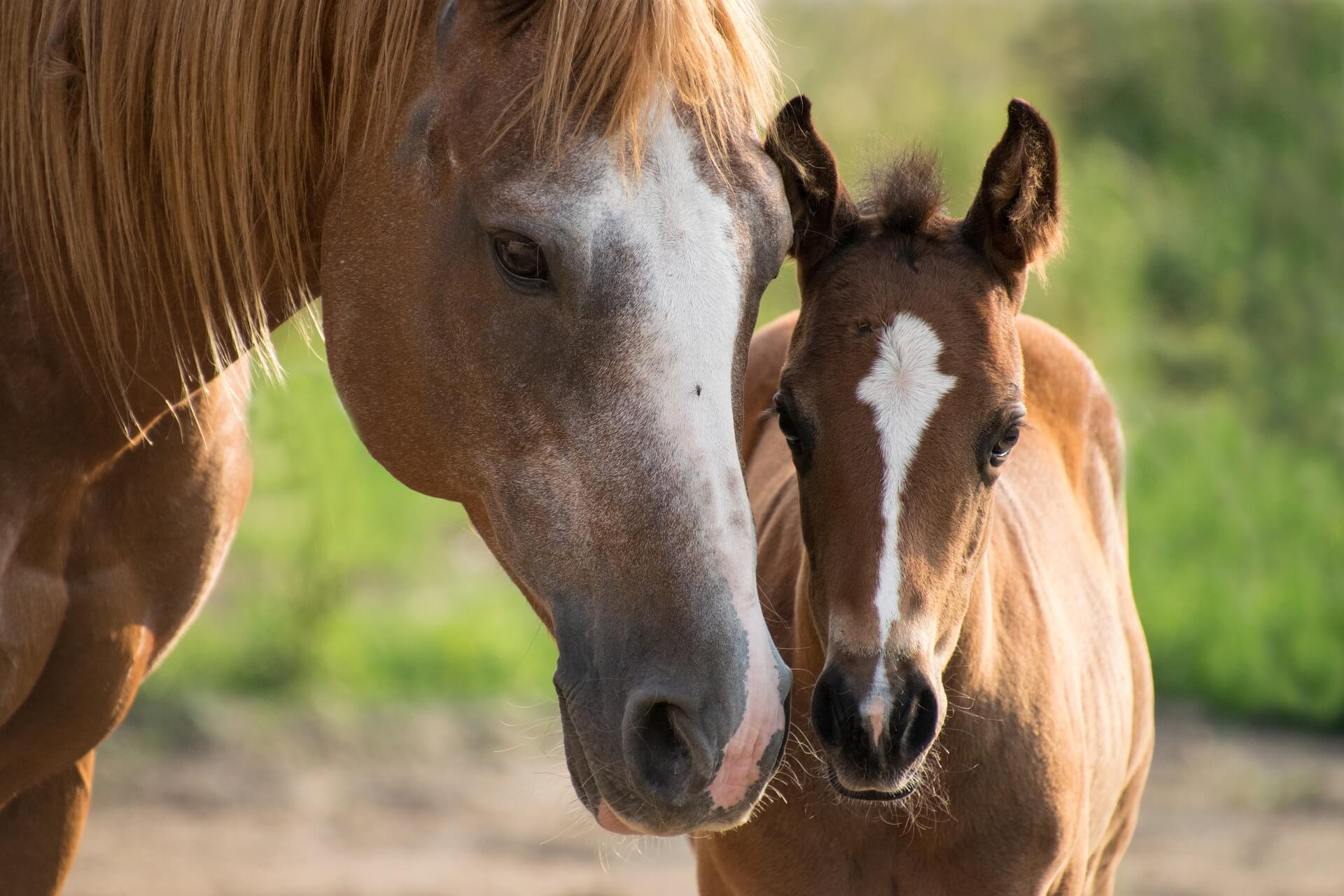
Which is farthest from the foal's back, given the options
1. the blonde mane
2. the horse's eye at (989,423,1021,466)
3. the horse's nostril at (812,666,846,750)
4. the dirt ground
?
the dirt ground

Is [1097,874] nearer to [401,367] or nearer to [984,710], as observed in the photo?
[984,710]

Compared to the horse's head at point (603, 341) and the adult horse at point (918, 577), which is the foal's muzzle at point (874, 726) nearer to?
the adult horse at point (918, 577)

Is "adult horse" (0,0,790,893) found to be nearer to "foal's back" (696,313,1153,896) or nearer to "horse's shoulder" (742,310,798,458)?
"foal's back" (696,313,1153,896)

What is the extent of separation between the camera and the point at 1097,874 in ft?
10.4

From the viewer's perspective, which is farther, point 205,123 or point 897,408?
point 897,408

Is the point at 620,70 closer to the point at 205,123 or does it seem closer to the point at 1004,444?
the point at 205,123

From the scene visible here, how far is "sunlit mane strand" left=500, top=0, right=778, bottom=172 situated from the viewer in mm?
1607

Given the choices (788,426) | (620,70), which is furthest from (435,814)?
(620,70)

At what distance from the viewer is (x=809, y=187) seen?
2.17 meters

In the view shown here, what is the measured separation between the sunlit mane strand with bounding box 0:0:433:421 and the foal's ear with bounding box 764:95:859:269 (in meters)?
0.64

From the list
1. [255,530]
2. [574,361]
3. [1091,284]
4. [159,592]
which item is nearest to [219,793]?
[255,530]

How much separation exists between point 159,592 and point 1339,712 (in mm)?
5494

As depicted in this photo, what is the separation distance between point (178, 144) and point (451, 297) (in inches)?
19.1

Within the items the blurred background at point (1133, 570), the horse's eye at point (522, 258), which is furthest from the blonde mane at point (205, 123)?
the blurred background at point (1133, 570)
